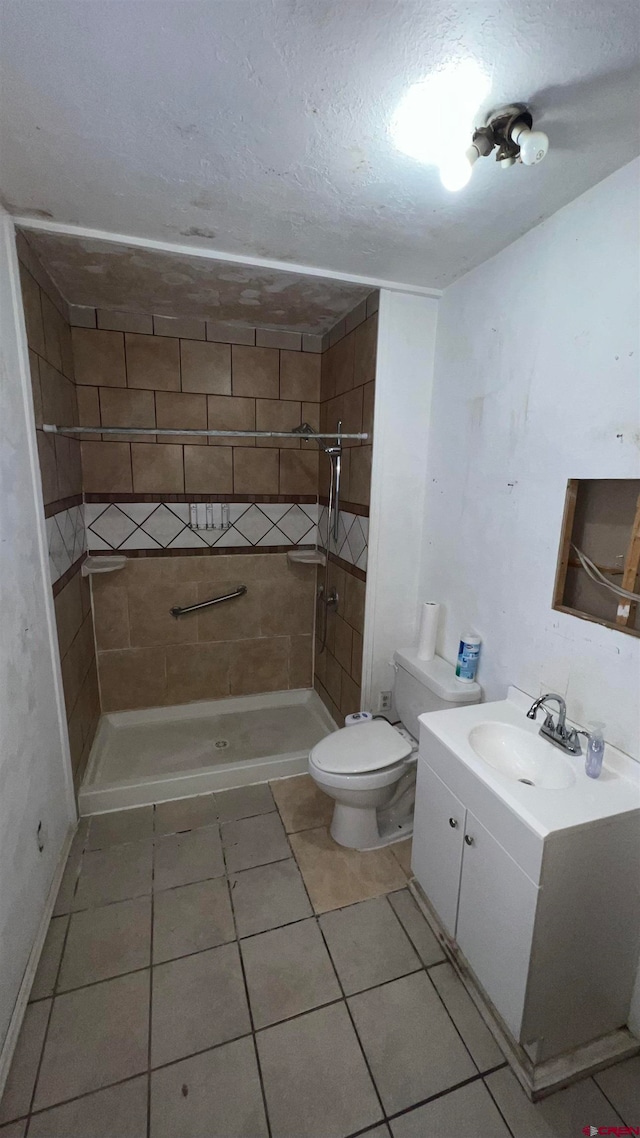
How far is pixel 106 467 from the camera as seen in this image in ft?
7.69

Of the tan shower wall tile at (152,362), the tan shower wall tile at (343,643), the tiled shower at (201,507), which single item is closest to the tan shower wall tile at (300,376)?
the tiled shower at (201,507)

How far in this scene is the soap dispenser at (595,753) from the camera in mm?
1112

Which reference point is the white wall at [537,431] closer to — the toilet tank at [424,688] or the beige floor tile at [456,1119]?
the toilet tank at [424,688]

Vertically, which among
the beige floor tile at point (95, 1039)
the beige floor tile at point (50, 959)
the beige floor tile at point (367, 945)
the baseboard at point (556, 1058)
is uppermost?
the baseboard at point (556, 1058)

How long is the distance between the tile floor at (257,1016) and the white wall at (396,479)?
873mm

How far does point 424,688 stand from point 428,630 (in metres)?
0.24

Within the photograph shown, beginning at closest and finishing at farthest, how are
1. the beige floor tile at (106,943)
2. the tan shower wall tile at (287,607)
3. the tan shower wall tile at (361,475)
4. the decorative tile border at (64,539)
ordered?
1. the beige floor tile at (106,943)
2. the decorative tile border at (64,539)
3. the tan shower wall tile at (361,475)
4. the tan shower wall tile at (287,607)

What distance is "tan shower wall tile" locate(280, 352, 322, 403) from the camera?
2510mm

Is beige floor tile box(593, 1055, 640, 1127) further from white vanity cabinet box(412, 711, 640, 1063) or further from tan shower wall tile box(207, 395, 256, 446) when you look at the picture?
tan shower wall tile box(207, 395, 256, 446)

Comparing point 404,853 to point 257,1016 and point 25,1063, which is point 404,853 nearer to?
point 257,1016

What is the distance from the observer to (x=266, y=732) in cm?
257

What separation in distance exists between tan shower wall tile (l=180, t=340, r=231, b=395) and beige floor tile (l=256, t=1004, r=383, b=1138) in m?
2.56

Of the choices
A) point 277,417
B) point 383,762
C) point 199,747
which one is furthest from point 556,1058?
point 277,417

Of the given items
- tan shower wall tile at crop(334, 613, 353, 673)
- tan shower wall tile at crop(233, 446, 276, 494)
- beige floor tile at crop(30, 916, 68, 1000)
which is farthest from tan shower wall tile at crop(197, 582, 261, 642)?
beige floor tile at crop(30, 916, 68, 1000)
